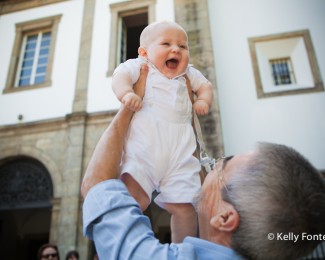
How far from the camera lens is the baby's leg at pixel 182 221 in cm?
153

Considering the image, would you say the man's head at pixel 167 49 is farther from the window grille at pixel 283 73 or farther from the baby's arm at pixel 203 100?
the window grille at pixel 283 73

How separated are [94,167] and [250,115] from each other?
694 cm

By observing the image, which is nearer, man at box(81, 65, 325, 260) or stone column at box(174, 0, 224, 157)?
man at box(81, 65, 325, 260)

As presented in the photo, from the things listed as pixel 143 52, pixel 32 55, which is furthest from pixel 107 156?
pixel 32 55

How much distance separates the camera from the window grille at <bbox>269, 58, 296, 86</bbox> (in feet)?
28.1

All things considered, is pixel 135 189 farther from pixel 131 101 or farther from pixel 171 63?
pixel 171 63

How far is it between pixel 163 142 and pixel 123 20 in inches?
360

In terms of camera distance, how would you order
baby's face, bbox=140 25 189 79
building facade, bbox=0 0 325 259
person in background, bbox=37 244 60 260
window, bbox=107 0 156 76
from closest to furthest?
baby's face, bbox=140 25 189 79 → person in background, bbox=37 244 60 260 → building facade, bbox=0 0 325 259 → window, bbox=107 0 156 76

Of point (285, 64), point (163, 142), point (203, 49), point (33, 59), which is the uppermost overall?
point (33, 59)

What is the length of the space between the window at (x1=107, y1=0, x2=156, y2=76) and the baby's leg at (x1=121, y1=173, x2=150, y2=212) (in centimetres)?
751

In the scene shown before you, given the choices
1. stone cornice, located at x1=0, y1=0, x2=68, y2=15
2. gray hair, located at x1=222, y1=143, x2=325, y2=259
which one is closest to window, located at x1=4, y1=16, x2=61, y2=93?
stone cornice, located at x1=0, y1=0, x2=68, y2=15

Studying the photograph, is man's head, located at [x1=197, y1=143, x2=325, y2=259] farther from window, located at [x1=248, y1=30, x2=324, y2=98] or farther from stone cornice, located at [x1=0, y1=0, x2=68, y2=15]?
stone cornice, located at [x1=0, y1=0, x2=68, y2=15]

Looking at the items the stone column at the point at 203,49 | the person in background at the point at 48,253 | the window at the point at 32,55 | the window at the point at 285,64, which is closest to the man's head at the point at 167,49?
the person in background at the point at 48,253

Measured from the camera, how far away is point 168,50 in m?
1.77
